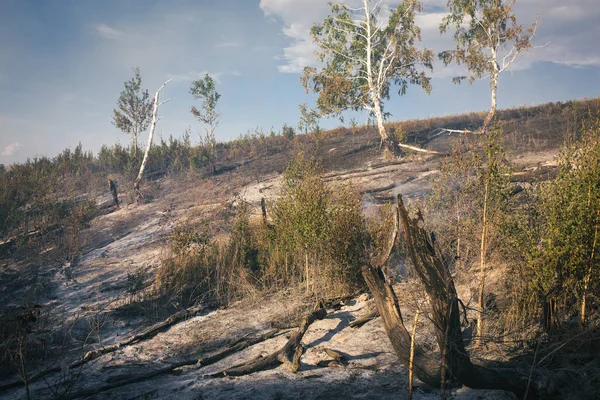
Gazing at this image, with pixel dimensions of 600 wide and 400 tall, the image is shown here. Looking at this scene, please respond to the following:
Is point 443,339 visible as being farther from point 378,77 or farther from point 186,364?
point 378,77

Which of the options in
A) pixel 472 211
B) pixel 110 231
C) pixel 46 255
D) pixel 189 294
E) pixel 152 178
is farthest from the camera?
pixel 152 178

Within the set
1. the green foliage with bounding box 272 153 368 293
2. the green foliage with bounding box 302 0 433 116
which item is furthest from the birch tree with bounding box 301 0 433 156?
the green foliage with bounding box 272 153 368 293

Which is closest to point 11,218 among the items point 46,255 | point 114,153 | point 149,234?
point 46,255

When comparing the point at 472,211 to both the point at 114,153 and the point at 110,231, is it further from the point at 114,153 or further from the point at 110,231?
the point at 114,153

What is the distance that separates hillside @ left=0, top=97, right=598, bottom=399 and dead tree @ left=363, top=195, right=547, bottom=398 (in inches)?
11.6

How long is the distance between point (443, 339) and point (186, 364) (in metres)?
4.03

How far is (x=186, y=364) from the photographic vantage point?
630cm

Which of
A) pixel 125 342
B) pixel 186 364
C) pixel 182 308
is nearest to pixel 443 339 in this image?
pixel 186 364

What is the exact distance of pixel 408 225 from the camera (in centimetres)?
402

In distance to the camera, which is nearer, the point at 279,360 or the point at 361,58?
→ the point at 279,360

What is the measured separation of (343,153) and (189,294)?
1449 cm

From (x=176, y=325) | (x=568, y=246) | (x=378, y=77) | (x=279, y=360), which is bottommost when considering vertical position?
(x=176, y=325)

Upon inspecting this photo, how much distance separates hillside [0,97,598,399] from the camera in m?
5.30

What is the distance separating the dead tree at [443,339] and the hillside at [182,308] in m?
0.30
